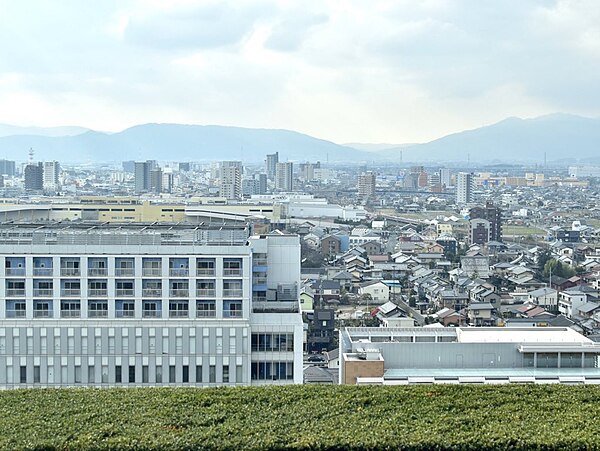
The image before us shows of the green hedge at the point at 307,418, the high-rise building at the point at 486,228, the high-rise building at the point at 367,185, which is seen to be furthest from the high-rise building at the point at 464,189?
the green hedge at the point at 307,418

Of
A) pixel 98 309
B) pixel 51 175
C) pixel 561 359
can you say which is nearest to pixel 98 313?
pixel 98 309

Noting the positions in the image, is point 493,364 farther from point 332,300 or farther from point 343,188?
point 343,188

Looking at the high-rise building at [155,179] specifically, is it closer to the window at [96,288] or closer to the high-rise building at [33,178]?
the high-rise building at [33,178]

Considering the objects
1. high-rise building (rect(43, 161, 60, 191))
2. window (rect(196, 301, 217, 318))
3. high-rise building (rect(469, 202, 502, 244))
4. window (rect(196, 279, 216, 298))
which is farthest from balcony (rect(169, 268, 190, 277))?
high-rise building (rect(43, 161, 60, 191))

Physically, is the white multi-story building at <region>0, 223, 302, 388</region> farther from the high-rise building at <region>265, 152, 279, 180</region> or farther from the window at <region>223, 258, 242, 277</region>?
the high-rise building at <region>265, 152, 279, 180</region>

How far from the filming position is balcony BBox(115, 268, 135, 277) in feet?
21.5

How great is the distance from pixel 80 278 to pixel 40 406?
3.29 metres

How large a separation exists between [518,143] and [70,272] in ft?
426

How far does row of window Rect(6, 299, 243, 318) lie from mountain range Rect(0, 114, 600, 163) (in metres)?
96.1

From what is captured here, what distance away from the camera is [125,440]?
115 inches

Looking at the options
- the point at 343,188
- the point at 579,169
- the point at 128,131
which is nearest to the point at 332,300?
the point at 343,188

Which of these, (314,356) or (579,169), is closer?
(314,356)

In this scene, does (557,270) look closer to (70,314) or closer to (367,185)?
(70,314)

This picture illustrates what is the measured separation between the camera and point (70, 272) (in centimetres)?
657
